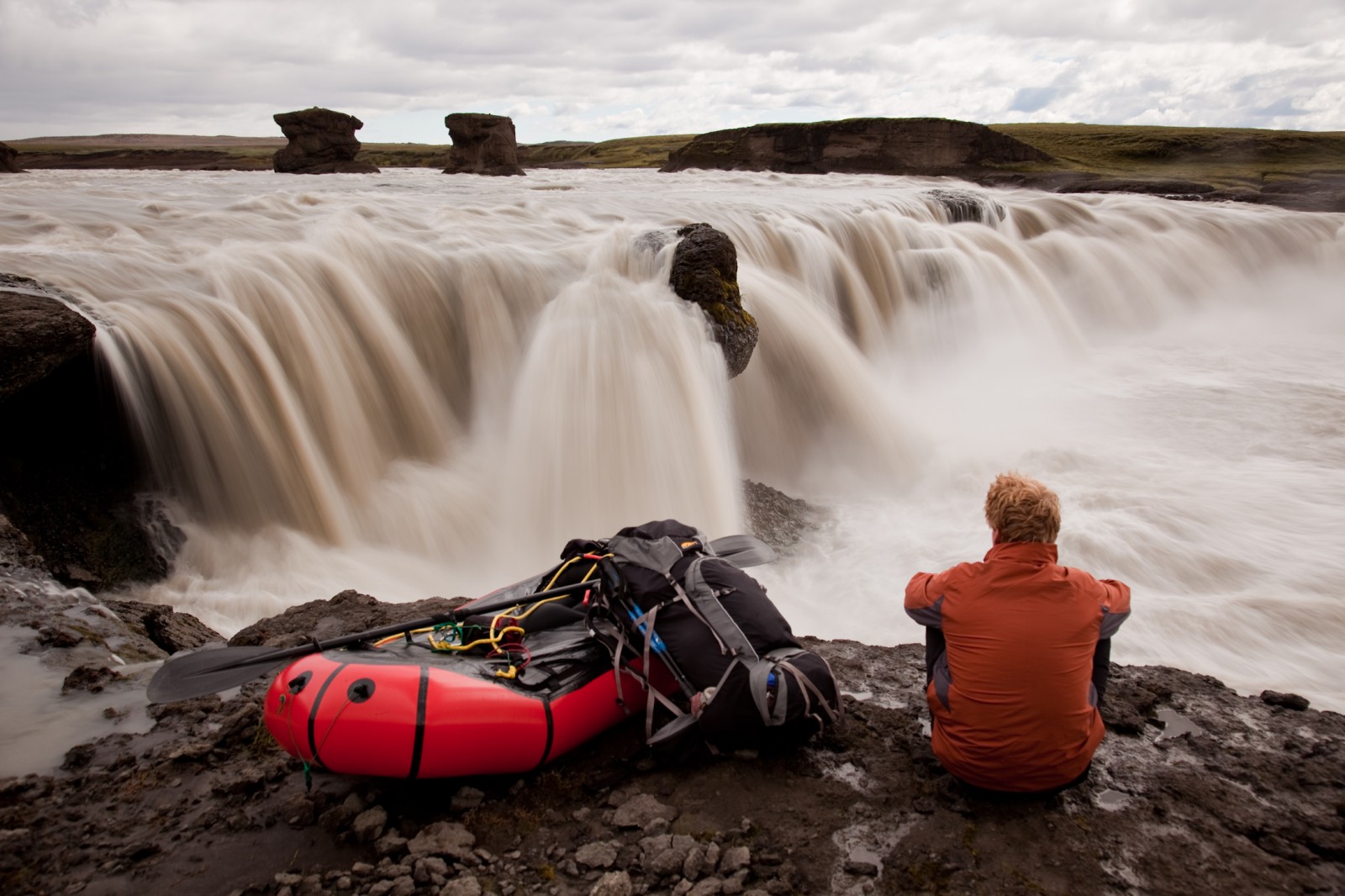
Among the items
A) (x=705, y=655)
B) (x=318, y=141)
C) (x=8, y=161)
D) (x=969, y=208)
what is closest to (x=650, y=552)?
(x=705, y=655)

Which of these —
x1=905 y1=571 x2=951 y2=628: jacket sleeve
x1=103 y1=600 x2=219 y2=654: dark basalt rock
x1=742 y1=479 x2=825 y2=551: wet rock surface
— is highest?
x1=905 y1=571 x2=951 y2=628: jacket sleeve

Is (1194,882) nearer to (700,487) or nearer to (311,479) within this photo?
(700,487)

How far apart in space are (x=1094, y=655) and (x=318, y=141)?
43626mm

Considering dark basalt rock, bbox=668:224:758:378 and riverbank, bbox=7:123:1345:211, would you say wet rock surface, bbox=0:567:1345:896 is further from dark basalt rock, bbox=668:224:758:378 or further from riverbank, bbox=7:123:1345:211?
riverbank, bbox=7:123:1345:211

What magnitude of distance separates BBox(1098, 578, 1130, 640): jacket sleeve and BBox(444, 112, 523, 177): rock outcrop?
1599 inches

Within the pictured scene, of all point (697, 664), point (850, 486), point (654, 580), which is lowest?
point (850, 486)

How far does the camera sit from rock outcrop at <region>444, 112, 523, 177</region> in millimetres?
40344

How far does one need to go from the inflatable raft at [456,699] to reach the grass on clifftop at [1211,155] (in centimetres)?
3271

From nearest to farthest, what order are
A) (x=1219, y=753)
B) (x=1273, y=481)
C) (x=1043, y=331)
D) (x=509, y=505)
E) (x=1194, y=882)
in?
(x=1194, y=882) → (x=1219, y=753) → (x=509, y=505) → (x=1273, y=481) → (x=1043, y=331)

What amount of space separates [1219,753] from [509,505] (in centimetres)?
578

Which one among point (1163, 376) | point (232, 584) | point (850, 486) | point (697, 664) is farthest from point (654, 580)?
point (1163, 376)

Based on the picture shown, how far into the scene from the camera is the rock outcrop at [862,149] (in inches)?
1455

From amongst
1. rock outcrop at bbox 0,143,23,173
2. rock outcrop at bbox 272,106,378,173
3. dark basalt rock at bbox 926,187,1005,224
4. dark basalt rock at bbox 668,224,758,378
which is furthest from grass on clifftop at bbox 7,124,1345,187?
rock outcrop at bbox 0,143,23,173

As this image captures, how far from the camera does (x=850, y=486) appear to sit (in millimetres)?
9180
